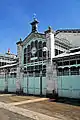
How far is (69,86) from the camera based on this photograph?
60.1 ft

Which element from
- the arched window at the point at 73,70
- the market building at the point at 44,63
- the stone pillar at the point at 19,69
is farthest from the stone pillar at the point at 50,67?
the stone pillar at the point at 19,69

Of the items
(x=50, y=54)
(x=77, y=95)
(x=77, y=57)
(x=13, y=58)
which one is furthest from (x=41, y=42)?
(x=13, y=58)

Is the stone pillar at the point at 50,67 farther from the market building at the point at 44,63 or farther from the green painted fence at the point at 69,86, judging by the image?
the green painted fence at the point at 69,86

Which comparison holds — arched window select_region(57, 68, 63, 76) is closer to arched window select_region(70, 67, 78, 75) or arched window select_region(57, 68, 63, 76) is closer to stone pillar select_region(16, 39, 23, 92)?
arched window select_region(70, 67, 78, 75)

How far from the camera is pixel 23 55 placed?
2623cm

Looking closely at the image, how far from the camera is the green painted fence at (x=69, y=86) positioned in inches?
691

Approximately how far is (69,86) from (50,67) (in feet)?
11.6

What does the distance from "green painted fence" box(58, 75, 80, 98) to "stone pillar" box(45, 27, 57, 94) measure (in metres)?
0.87

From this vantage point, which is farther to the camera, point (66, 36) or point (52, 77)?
point (66, 36)

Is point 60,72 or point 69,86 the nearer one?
point 69,86

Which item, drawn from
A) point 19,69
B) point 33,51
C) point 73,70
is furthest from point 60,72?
point 19,69

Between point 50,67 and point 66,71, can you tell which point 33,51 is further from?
point 66,71

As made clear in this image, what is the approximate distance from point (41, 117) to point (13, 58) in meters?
28.6

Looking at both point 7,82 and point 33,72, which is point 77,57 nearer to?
point 33,72
